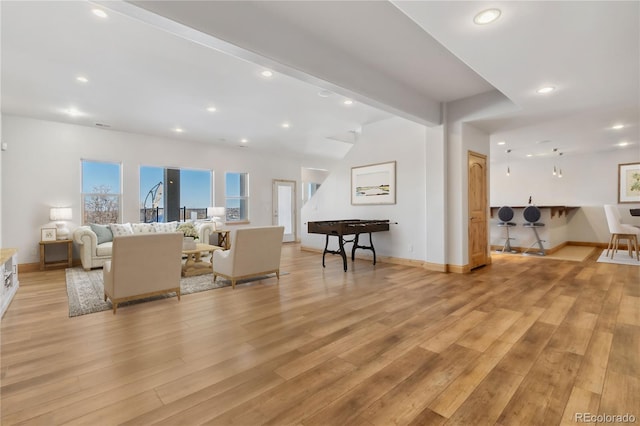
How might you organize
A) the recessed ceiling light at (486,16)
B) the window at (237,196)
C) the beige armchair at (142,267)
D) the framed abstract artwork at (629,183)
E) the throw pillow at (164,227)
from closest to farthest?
the recessed ceiling light at (486,16) → the beige armchair at (142,267) → the throw pillow at (164,227) → the framed abstract artwork at (629,183) → the window at (237,196)

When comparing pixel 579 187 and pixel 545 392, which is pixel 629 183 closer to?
pixel 579 187

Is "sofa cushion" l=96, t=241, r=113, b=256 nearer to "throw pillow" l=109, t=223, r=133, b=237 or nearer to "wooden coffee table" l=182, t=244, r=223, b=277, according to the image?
"throw pillow" l=109, t=223, r=133, b=237

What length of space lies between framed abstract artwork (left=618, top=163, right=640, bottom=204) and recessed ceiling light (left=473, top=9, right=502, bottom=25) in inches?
327

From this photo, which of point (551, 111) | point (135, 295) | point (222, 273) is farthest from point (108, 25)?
point (551, 111)

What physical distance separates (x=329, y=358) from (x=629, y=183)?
9612mm

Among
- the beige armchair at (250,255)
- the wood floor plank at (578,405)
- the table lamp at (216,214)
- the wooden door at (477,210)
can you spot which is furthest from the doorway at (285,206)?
the wood floor plank at (578,405)

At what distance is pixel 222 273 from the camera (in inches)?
171

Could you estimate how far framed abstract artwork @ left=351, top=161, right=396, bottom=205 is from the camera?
6.00 metres

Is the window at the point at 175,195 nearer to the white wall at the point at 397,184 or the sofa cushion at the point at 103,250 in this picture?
the sofa cushion at the point at 103,250

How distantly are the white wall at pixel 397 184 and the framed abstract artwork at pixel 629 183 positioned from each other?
6192mm

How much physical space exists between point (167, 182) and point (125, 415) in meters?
7.77

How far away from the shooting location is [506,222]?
6895mm

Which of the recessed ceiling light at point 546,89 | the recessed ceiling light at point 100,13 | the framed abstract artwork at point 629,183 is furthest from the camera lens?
the framed abstract artwork at point 629,183

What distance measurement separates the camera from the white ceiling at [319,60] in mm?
2381
